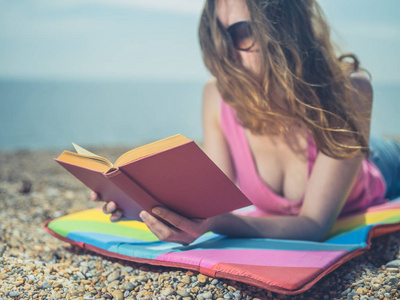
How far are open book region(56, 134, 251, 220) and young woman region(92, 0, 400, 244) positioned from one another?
0.48 ft

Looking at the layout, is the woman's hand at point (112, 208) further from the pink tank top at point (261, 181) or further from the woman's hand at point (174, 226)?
the pink tank top at point (261, 181)

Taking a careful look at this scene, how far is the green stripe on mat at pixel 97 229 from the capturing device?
2.35m

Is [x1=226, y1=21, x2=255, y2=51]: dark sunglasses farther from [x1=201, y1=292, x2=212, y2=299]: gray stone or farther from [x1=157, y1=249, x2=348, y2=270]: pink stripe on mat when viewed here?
[x1=201, y1=292, x2=212, y2=299]: gray stone

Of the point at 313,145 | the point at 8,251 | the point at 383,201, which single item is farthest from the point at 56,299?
the point at 383,201

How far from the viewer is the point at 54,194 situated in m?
4.04

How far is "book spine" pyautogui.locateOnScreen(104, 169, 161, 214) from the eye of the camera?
155 cm

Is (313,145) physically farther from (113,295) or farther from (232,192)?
(113,295)

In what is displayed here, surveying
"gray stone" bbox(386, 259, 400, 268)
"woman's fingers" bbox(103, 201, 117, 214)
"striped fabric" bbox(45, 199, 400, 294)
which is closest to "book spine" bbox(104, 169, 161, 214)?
"woman's fingers" bbox(103, 201, 117, 214)

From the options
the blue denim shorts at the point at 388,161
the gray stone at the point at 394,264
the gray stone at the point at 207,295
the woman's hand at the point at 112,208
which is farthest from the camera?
the blue denim shorts at the point at 388,161

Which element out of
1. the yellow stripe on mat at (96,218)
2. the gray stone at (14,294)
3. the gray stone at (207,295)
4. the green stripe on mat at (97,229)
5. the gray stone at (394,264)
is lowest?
the gray stone at (394,264)

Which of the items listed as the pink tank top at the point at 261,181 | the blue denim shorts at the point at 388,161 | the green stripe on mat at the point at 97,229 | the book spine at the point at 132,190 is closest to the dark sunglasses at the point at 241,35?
the pink tank top at the point at 261,181

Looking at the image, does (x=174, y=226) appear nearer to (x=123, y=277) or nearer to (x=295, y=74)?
(x=123, y=277)

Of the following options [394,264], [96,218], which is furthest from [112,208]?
[394,264]

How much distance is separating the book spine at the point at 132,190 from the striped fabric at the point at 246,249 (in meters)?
0.32
